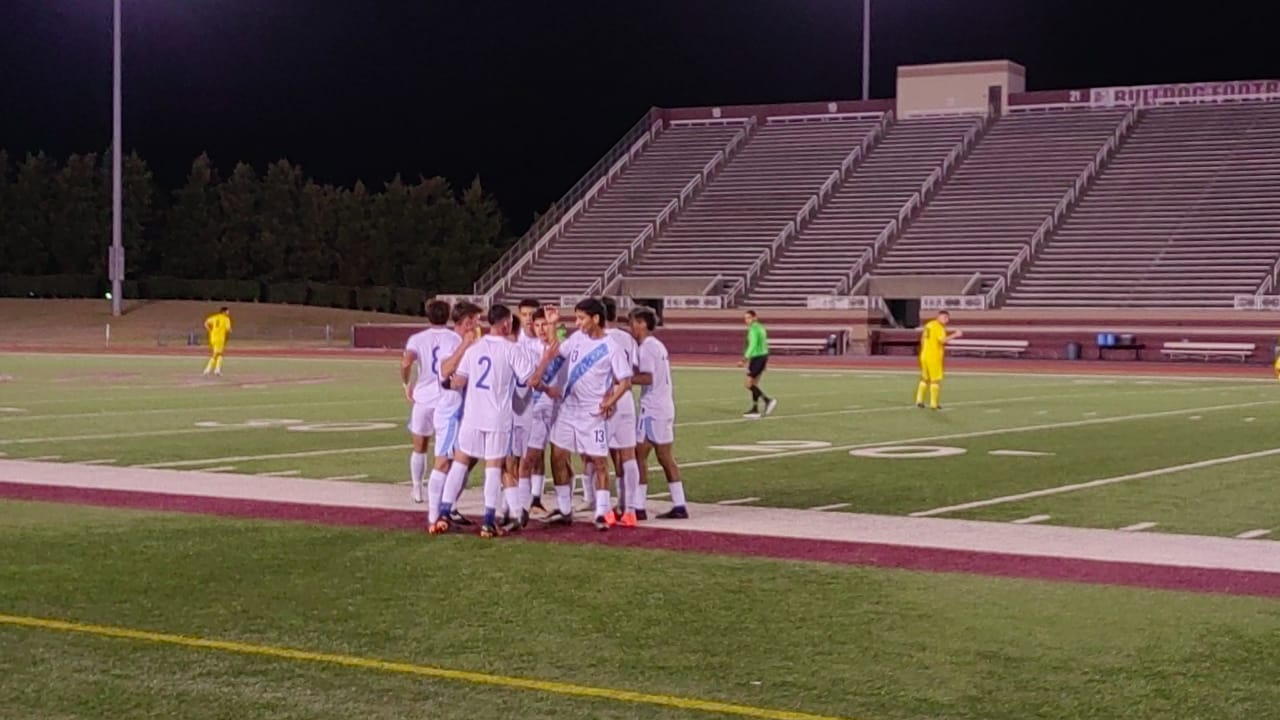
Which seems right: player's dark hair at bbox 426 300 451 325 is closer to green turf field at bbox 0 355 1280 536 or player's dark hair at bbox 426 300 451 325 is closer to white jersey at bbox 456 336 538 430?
white jersey at bbox 456 336 538 430

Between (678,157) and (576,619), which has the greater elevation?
(678,157)

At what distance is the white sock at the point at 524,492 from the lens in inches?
445

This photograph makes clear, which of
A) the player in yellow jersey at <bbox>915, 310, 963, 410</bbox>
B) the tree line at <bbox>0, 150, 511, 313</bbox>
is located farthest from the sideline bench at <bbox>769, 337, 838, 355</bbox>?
the tree line at <bbox>0, 150, 511, 313</bbox>

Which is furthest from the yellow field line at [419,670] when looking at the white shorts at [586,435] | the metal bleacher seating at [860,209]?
the metal bleacher seating at [860,209]

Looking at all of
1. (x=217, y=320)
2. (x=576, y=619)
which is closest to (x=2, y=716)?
(x=576, y=619)

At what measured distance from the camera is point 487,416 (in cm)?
1082

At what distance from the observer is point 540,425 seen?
11578 millimetres

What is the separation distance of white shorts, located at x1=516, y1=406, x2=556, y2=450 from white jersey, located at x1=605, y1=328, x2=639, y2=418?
1.52 feet

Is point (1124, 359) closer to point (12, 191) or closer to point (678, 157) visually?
point (678, 157)

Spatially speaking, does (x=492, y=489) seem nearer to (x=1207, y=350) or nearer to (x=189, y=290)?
(x=1207, y=350)

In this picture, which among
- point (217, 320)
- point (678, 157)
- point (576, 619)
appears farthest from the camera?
point (678, 157)

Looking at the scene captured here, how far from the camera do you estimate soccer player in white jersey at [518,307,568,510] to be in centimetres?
1112

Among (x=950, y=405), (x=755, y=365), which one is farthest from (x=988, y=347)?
(x=755, y=365)

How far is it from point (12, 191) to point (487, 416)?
2860 inches
